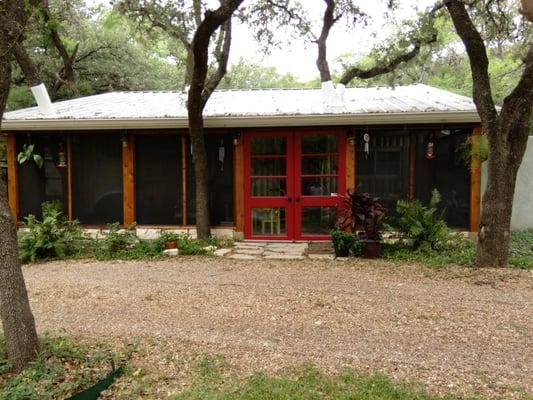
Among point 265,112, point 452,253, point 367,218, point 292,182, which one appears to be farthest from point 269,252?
point 452,253

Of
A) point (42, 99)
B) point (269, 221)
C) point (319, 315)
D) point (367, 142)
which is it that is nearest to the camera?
point (319, 315)

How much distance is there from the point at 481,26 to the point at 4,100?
9.36 m

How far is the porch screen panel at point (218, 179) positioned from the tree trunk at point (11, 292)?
551cm

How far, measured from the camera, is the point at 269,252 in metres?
7.56

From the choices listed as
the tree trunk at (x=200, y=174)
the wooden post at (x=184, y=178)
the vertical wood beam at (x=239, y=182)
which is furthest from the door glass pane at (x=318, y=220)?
the wooden post at (x=184, y=178)

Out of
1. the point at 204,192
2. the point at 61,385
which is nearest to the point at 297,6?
the point at 204,192

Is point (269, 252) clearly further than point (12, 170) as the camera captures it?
No

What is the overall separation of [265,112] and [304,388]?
19.3 ft

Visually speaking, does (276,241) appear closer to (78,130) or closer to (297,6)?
(78,130)

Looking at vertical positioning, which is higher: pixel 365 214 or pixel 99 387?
pixel 365 214

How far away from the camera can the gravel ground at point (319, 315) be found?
3238mm

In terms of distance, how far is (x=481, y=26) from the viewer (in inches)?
368

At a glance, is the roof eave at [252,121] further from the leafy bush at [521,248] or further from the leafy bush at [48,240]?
the leafy bush at [521,248]

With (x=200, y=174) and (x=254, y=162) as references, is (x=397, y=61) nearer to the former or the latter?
(x=254, y=162)
